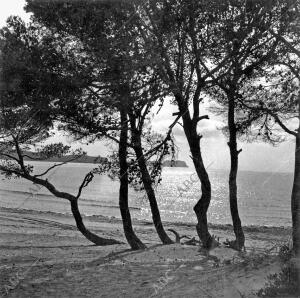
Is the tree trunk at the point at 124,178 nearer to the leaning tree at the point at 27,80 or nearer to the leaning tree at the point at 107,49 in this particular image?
the leaning tree at the point at 107,49

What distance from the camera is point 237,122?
12859 millimetres

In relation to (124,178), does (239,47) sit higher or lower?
higher

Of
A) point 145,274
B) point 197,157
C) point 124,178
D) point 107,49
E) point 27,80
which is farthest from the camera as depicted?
point 124,178

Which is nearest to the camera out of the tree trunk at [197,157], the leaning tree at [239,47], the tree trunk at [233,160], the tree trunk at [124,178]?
the leaning tree at [239,47]

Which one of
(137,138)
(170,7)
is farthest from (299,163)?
(137,138)

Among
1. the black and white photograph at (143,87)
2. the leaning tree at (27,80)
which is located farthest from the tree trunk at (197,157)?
the leaning tree at (27,80)

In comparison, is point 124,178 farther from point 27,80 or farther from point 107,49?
point 107,49

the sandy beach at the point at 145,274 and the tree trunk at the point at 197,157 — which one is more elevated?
the tree trunk at the point at 197,157

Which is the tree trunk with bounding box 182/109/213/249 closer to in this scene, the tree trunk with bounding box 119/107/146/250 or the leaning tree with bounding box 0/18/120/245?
the tree trunk with bounding box 119/107/146/250

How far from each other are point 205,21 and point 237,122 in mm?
4204

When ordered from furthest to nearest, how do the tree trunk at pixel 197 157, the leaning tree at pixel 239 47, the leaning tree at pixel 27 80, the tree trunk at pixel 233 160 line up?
1. the tree trunk at pixel 233 160
2. the tree trunk at pixel 197 157
3. the leaning tree at pixel 27 80
4. the leaning tree at pixel 239 47

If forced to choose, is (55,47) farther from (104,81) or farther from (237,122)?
(237,122)

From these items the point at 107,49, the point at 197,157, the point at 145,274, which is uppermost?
the point at 107,49

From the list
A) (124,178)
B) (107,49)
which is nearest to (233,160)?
(124,178)
